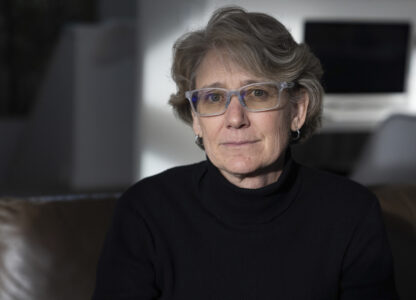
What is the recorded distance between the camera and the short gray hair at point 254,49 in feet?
4.25

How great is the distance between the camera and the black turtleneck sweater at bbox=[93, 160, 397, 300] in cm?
133

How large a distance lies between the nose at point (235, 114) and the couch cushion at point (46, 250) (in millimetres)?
434

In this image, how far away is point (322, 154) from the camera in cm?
523

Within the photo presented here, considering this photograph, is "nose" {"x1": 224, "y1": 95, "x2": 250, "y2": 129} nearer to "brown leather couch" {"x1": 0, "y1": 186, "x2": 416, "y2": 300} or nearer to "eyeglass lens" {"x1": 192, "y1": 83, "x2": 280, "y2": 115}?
"eyeglass lens" {"x1": 192, "y1": 83, "x2": 280, "y2": 115}

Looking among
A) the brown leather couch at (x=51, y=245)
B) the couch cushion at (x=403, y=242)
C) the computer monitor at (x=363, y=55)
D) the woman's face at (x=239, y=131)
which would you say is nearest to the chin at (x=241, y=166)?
the woman's face at (x=239, y=131)

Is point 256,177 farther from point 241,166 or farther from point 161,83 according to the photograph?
point 161,83

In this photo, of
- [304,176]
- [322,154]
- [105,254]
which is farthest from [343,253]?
[322,154]

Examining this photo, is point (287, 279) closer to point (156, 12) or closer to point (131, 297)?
point (131, 297)

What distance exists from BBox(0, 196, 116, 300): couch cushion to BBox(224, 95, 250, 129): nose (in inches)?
17.1

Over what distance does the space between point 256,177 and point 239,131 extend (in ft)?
0.46

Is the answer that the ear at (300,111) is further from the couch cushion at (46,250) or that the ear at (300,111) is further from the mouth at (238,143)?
the couch cushion at (46,250)

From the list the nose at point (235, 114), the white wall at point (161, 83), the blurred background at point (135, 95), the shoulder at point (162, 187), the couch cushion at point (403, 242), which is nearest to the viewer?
the nose at point (235, 114)

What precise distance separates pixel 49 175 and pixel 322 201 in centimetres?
453

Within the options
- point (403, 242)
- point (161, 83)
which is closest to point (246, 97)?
point (403, 242)
